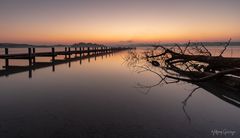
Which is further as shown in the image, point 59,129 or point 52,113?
point 52,113

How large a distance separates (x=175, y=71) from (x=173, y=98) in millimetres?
6371

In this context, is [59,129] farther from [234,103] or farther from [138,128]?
[234,103]

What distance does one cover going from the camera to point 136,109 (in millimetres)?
5754

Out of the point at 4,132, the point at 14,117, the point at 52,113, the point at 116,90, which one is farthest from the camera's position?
the point at 116,90

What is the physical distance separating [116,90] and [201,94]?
2920 millimetres

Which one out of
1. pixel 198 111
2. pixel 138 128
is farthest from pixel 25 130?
pixel 198 111

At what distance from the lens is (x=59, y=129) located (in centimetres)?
425

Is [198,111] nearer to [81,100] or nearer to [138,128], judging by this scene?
[138,128]

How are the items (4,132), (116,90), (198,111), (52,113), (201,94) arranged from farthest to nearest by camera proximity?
(116,90), (201,94), (198,111), (52,113), (4,132)

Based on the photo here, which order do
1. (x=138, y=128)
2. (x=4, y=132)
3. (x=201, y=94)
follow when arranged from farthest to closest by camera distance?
(x=201, y=94), (x=138, y=128), (x=4, y=132)

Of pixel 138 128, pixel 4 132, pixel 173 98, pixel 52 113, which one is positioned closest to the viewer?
pixel 4 132

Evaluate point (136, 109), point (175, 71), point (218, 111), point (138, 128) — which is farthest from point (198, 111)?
point (175, 71)

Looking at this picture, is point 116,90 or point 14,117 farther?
point 116,90

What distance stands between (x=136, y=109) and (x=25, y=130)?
8.64ft
